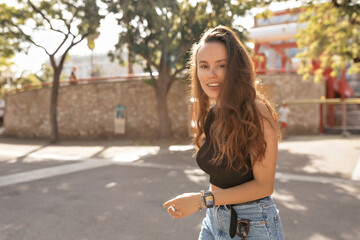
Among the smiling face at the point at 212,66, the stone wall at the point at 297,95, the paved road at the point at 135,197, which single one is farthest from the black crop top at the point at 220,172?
the stone wall at the point at 297,95

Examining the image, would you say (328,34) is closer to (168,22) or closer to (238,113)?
(168,22)

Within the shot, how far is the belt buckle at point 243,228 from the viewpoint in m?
1.48

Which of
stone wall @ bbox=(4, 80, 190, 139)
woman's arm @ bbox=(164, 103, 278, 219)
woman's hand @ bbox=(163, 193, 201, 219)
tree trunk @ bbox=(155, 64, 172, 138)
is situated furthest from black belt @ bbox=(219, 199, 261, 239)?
stone wall @ bbox=(4, 80, 190, 139)

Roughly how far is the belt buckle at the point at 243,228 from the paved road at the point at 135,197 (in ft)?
7.64

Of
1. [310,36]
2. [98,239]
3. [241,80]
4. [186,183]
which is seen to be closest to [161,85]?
[310,36]

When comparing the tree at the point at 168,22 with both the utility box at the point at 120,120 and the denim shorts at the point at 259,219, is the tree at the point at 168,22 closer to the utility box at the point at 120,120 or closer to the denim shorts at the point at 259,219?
the utility box at the point at 120,120

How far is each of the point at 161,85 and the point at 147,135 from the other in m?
3.56

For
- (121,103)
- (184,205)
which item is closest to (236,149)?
(184,205)

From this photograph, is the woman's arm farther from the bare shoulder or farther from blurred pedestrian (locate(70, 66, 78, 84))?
blurred pedestrian (locate(70, 66, 78, 84))

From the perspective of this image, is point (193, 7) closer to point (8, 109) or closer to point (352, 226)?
point (352, 226)

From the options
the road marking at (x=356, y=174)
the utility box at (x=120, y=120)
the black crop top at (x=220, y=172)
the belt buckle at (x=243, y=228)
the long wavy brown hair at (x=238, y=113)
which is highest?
the long wavy brown hair at (x=238, y=113)

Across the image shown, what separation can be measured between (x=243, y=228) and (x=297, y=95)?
Answer: 18287mm

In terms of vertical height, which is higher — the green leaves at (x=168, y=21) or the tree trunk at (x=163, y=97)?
the green leaves at (x=168, y=21)

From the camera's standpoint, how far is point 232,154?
1.42m
